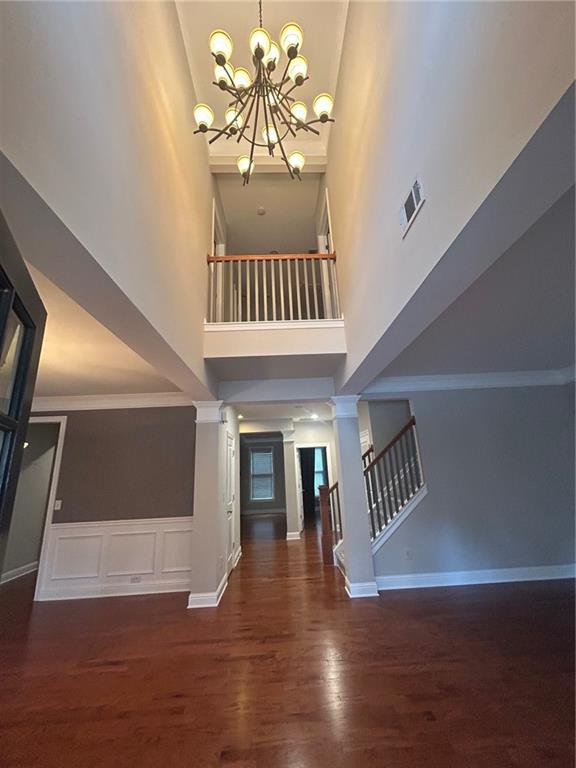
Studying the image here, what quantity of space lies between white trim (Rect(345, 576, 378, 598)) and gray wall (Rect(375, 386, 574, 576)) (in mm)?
244

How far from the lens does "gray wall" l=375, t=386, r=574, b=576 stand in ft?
13.0

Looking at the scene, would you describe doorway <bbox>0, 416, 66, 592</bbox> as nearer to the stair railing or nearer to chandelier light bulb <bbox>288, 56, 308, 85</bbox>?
the stair railing

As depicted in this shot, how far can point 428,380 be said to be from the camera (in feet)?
14.1

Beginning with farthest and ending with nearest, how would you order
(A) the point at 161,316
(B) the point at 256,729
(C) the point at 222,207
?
(C) the point at 222,207, (A) the point at 161,316, (B) the point at 256,729

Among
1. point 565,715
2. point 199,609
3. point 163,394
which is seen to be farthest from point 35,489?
point 565,715

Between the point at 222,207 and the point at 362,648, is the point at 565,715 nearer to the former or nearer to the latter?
the point at 362,648

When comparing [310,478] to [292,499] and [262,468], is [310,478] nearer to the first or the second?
[262,468]

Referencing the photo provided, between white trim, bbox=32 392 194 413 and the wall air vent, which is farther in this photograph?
white trim, bbox=32 392 194 413

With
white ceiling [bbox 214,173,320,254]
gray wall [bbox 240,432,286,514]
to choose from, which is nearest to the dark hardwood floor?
white ceiling [bbox 214,173,320,254]

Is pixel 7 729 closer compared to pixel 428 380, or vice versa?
pixel 7 729

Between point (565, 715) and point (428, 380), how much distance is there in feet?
10.3

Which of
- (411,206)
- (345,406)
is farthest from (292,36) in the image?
(345,406)

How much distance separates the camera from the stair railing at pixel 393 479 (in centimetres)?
423

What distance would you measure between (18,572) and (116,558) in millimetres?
2328
